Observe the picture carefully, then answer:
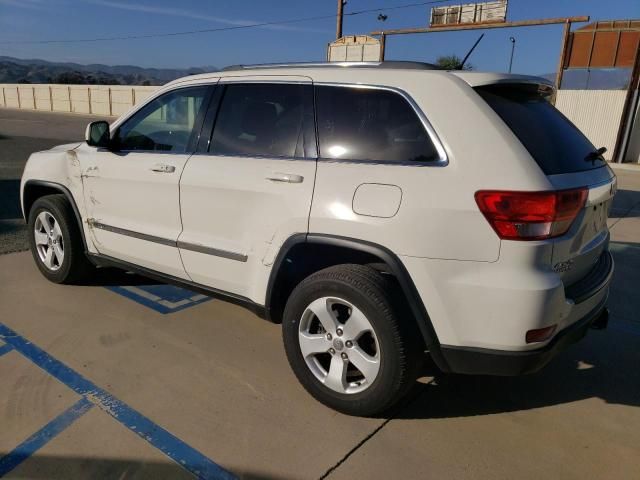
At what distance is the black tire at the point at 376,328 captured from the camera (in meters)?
2.46

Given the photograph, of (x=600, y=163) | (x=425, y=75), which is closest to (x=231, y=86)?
(x=425, y=75)

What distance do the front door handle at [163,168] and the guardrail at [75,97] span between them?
106 ft

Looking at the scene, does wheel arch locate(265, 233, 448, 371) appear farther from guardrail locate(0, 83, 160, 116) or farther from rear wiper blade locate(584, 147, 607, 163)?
guardrail locate(0, 83, 160, 116)

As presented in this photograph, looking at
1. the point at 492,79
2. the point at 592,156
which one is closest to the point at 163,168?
the point at 492,79

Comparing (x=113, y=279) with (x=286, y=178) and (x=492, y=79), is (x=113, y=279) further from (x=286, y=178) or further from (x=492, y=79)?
(x=492, y=79)

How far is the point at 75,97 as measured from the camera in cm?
4369

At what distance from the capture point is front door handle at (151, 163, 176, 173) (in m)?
3.35

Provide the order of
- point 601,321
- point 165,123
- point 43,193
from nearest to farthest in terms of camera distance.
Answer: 1. point 601,321
2. point 165,123
3. point 43,193

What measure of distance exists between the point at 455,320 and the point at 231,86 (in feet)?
6.85

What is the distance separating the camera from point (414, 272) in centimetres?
238

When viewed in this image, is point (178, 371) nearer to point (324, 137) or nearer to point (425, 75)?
point (324, 137)

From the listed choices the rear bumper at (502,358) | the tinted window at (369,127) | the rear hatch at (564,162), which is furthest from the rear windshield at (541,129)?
the rear bumper at (502,358)

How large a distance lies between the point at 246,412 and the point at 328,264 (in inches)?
37.2

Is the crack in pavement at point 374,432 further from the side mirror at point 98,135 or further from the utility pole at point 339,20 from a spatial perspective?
the utility pole at point 339,20
